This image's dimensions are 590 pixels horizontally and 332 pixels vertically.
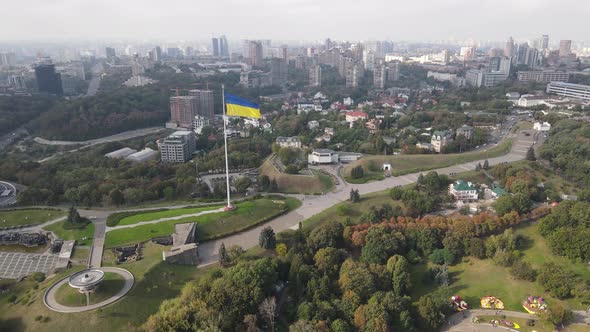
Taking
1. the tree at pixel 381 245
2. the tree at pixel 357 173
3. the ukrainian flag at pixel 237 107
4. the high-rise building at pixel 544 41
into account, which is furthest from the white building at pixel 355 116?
the high-rise building at pixel 544 41

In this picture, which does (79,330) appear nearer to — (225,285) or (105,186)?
(225,285)

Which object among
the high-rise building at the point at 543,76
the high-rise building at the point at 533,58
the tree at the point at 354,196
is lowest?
the tree at the point at 354,196

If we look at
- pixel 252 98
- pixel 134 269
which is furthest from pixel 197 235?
pixel 252 98

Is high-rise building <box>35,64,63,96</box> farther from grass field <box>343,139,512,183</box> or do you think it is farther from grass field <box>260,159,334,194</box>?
grass field <box>343,139,512,183</box>

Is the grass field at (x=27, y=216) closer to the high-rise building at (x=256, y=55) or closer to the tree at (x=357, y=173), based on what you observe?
the tree at (x=357, y=173)

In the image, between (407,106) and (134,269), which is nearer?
(134,269)

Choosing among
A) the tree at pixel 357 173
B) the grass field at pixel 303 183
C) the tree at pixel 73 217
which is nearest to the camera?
the tree at pixel 73 217

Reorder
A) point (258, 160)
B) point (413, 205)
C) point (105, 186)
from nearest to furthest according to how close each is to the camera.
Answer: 1. point (413, 205)
2. point (105, 186)
3. point (258, 160)

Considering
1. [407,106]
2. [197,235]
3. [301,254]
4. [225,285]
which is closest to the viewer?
[225,285]
